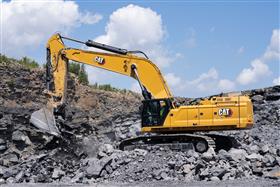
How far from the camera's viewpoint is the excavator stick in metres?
15.2

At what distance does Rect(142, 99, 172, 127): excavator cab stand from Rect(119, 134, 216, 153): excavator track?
0.55 m

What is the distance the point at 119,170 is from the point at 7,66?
1485 cm

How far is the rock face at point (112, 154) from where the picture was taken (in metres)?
12.2

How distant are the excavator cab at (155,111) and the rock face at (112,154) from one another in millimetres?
852

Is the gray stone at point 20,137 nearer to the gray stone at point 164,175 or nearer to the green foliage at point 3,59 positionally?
the gray stone at point 164,175

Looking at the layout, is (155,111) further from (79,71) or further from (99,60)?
(79,71)

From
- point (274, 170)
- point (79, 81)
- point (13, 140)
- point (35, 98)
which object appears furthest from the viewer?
point (79, 81)

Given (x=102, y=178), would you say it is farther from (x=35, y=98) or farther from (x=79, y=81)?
(x=79, y=81)

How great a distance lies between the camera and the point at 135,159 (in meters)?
13.1

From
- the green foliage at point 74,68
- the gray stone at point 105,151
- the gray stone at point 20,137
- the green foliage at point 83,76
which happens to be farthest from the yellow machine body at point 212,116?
the green foliage at point 74,68

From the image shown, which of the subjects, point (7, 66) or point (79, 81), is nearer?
point (7, 66)

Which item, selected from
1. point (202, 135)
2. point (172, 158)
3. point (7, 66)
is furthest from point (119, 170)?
point (7, 66)

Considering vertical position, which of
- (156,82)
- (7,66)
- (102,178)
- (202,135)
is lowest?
(102,178)

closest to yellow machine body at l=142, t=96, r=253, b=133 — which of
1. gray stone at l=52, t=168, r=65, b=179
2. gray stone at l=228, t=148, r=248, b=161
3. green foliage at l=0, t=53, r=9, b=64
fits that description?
gray stone at l=228, t=148, r=248, b=161
